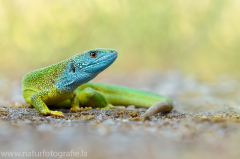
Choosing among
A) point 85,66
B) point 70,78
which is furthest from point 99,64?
point 70,78

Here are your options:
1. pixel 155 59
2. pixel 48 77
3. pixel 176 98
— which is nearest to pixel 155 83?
pixel 176 98

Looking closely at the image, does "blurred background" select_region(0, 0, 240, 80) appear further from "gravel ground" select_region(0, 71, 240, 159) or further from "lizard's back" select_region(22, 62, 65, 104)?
"gravel ground" select_region(0, 71, 240, 159)

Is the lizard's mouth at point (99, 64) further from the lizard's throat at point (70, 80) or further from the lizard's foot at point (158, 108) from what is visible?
the lizard's foot at point (158, 108)

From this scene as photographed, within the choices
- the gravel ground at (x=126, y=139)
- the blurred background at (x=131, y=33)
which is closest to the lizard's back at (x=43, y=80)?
the gravel ground at (x=126, y=139)

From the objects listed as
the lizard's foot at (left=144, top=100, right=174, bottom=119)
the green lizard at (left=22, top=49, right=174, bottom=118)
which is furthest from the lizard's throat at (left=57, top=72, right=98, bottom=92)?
the lizard's foot at (left=144, top=100, right=174, bottom=119)

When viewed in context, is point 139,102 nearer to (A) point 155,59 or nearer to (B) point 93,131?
(B) point 93,131

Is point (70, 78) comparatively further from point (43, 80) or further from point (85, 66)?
point (43, 80)
